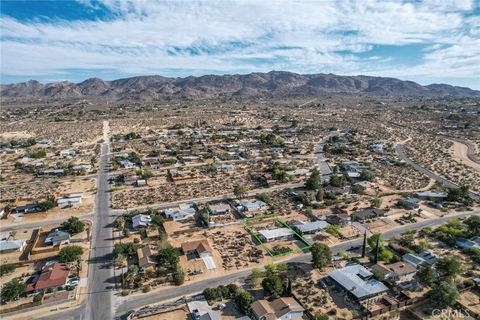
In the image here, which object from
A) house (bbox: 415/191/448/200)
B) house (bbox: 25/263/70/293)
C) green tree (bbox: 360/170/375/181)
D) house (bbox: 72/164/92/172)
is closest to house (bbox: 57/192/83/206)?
house (bbox: 72/164/92/172)

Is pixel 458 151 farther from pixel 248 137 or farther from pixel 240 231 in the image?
pixel 240 231

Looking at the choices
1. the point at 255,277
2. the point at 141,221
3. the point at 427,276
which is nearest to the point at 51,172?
the point at 141,221

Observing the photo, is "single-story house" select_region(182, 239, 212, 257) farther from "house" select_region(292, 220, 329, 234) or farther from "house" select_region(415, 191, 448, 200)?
"house" select_region(415, 191, 448, 200)

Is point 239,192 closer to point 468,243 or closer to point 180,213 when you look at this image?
point 180,213

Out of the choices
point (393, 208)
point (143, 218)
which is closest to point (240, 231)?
point (143, 218)

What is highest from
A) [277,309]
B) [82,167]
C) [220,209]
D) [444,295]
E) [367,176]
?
[367,176]

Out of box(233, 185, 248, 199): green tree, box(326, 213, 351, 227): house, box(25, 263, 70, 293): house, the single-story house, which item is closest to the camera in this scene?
box(25, 263, 70, 293): house

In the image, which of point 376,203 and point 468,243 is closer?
point 468,243

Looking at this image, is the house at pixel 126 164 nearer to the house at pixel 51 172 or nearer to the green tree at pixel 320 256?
the house at pixel 51 172
